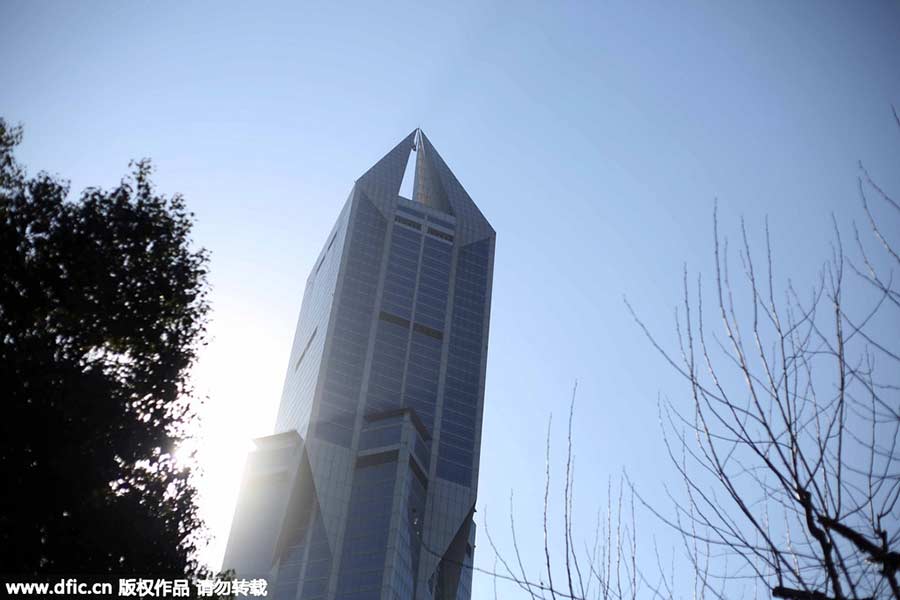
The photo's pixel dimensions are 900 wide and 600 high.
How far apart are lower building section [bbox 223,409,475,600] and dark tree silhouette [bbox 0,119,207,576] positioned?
3051 inches

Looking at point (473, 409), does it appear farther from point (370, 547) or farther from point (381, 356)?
point (370, 547)

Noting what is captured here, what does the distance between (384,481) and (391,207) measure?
46169 millimetres

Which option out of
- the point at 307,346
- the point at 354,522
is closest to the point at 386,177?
the point at 307,346

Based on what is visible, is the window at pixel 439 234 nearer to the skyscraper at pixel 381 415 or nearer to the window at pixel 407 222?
the skyscraper at pixel 381 415

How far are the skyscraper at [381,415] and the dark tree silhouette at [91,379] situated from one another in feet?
254

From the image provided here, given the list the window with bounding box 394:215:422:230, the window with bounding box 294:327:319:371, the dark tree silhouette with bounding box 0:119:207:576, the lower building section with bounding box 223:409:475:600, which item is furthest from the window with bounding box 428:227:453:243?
the dark tree silhouette with bounding box 0:119:207:576

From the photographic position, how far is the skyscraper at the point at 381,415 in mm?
98188

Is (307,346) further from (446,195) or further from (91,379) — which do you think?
(91,379)

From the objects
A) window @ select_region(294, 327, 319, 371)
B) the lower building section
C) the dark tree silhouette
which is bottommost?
the dark tree silhouette

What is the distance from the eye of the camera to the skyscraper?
3866 inches

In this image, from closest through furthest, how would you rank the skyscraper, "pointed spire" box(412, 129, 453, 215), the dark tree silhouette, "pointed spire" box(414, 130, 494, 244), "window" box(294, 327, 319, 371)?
the dark tree silhouette, the skyscraper, "window" box(294, 327, 319, 371), "pointed spire" box(414, 130, 494, 244), "pointed spire" box(412, 129, 453, 215)

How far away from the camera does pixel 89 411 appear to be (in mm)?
17547

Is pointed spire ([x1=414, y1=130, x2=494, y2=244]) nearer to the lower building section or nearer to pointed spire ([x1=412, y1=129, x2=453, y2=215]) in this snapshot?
pointed spire ([x1=412, y1=129, x2=453, y2=215])

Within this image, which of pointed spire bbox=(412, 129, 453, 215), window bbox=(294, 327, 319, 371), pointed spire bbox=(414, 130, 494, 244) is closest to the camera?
window bbox=(294, 327, 319, 371)
